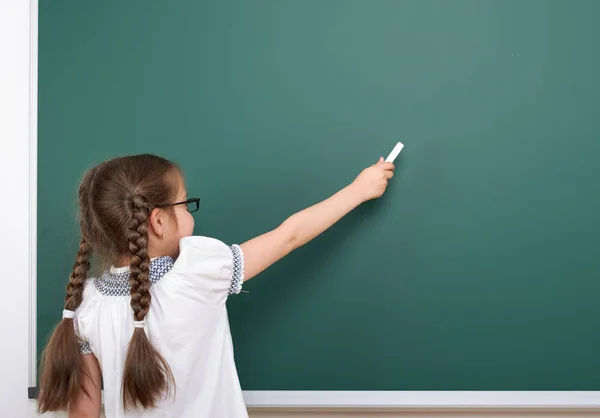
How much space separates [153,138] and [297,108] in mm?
398

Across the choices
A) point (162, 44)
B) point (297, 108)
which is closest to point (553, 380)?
point (297, 108)

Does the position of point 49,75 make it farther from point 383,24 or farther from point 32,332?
point 383,24

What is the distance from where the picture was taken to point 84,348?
113cm

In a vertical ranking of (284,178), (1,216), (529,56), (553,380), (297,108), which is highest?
(529,56)

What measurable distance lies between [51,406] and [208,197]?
618mm

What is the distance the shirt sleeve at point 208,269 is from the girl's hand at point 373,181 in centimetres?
36

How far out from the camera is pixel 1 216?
4.93 feet

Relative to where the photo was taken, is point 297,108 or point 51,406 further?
point 297,108

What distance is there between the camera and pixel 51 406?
112 centimetres

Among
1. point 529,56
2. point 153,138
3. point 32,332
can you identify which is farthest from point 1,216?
point 529,56

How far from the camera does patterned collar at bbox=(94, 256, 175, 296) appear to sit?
42.9 inches

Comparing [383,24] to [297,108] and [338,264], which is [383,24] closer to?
[297,108]

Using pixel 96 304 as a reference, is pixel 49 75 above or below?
above

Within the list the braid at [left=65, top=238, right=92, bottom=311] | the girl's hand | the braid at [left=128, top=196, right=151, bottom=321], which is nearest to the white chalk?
the girl's hand
